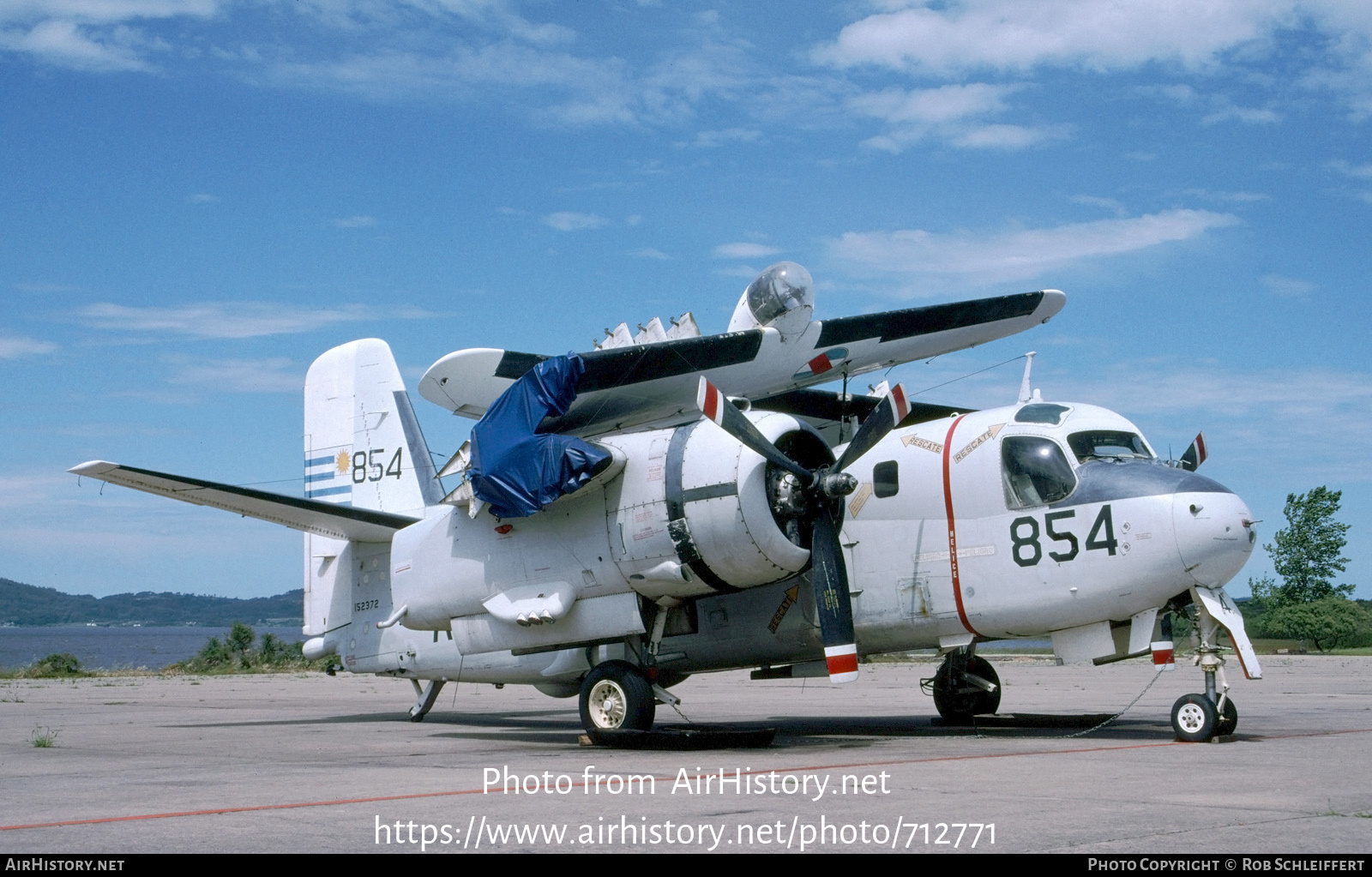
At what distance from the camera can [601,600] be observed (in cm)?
1428

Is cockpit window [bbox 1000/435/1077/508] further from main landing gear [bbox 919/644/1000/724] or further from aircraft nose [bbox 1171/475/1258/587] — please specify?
main landing gear [bbox 919/644/1000/724]

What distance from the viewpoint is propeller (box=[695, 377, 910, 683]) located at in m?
13.3

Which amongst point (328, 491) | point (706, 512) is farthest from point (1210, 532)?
point (328, 491)

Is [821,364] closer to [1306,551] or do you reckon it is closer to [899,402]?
[899,402]

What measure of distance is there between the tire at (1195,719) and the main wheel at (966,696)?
11.7ft

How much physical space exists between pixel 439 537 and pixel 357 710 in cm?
845

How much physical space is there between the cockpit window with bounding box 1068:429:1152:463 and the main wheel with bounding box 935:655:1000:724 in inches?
152

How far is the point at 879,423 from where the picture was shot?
13422mm

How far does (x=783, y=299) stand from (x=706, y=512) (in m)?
3.25

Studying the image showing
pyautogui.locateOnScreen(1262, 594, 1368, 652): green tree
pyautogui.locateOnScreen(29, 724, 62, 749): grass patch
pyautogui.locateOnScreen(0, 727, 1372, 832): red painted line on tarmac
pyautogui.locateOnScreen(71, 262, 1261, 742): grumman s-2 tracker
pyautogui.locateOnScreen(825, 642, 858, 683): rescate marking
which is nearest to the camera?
pyautogui.locateOnScreen(0, 727, 1372, 832): red painted line on tarmac

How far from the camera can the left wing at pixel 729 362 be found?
14539mm

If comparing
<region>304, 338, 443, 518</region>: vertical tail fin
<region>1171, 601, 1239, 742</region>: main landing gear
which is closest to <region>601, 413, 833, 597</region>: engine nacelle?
<region>1171, 601, 1239, 742</region>: main landing gear

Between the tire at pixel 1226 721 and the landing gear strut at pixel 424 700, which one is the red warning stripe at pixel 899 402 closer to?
the tire at pixel 1226 721

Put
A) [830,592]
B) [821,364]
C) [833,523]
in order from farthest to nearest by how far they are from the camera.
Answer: [821,364], [833,523], [830,592]
